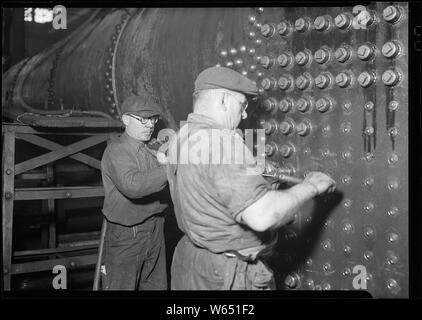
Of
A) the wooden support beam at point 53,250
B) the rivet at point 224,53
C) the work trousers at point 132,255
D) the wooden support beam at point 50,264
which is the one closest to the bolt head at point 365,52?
the rivet at point 224,53

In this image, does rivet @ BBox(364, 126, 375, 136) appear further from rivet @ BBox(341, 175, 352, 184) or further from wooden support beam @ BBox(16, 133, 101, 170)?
wooden support beam @ BBox(16, 133, 101, 170)

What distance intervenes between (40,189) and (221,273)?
1.39 m

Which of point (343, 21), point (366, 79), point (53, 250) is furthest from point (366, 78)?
point (53, 250)

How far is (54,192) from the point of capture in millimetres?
2303

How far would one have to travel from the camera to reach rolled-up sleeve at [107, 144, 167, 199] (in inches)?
73.1

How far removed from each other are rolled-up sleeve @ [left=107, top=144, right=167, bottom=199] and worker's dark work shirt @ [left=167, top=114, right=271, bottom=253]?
404mm

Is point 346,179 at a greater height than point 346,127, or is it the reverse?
point 346,127

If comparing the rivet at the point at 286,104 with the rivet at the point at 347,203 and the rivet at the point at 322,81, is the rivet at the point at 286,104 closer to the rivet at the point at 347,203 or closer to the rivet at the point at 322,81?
the rivet at the point at 322,81

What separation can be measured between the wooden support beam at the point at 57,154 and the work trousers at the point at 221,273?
4.19 feet

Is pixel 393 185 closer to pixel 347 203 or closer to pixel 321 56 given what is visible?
pixel 347 203
